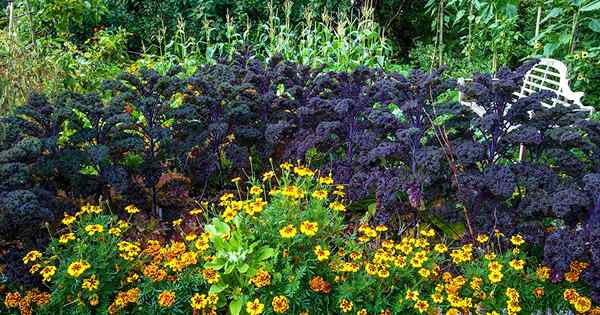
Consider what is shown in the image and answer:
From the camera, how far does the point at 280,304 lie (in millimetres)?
1988

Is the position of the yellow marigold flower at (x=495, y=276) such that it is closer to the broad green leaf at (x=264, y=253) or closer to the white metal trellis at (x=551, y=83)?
the broad green leaf at (x=264, y=253)

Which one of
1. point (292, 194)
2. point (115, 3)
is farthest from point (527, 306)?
point (115, 3)

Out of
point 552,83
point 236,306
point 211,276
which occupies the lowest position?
point 236,306

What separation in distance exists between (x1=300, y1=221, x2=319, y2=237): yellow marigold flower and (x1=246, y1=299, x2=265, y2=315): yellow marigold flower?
299 mm

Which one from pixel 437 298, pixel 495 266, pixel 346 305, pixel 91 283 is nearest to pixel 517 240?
pixel 495 266

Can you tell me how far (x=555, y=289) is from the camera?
2.23m

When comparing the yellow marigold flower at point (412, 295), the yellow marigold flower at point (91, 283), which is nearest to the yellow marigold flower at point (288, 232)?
the yellow marigold flower at point (412, 295)

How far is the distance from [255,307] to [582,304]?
3.78 feet

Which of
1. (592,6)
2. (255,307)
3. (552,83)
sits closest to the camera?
(255,307)

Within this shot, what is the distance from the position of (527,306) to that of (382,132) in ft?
3.59

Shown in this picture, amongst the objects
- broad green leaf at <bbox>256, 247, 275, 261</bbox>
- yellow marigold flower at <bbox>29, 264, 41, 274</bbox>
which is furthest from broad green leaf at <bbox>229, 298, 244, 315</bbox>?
yellow marigold flower at <bbox>29, 264, 41, 274</bbox>

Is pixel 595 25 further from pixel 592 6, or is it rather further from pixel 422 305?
pixel 422 305

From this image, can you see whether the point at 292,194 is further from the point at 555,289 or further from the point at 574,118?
the point at 574,118

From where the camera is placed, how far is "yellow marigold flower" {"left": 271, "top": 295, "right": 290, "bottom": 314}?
Answer: 198 cm
